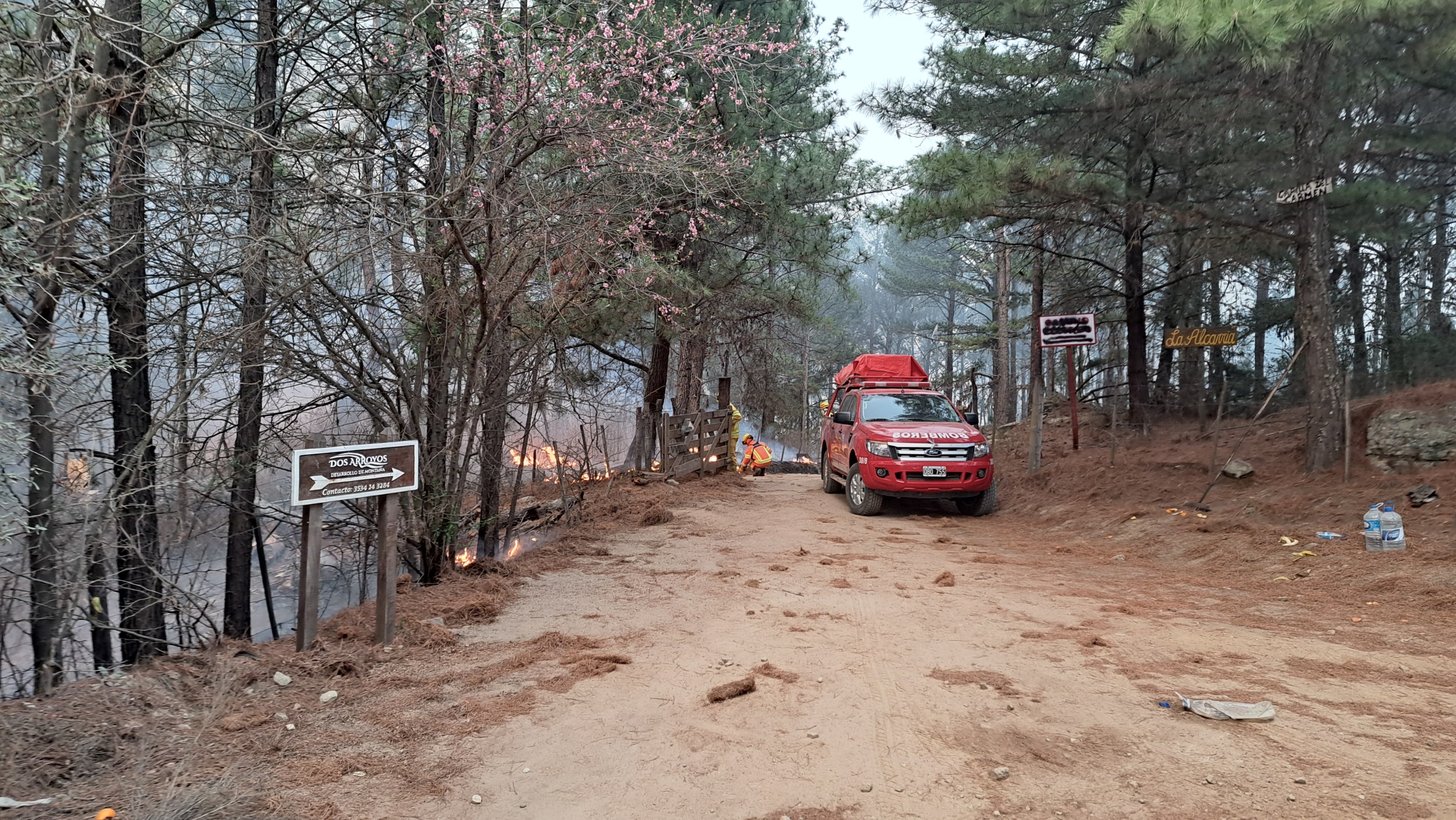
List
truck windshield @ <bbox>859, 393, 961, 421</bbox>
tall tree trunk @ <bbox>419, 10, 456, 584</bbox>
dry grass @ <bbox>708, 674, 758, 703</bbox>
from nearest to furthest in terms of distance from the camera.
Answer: dry grass @ <bbox>708, 674, 758, 703</bbox> → tall tree trunk @ <bbox>419, 10, 456, 584</bbox> → truck windshield @ <bbox>859, 393, 961, 421</bbox>

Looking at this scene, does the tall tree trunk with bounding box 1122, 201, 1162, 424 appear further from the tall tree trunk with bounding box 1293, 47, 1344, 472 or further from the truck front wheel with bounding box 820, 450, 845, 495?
the truck front wheel with bounding box 820, 450, 845, 495

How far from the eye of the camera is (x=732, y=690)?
4359 millimetres

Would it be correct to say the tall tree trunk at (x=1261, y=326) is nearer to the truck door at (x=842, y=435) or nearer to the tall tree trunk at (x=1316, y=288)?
the tall tree trunk at (x=1316, y=288)

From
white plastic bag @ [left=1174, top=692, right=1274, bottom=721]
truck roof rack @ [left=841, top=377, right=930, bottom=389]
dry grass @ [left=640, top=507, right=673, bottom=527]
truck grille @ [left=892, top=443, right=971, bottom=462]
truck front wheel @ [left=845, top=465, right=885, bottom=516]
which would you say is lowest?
white plastic bag @ [left=1174, top=692, right=1274, bottom=721]

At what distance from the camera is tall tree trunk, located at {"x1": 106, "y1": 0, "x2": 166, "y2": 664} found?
5199mm

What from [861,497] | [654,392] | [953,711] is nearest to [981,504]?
[861,497]

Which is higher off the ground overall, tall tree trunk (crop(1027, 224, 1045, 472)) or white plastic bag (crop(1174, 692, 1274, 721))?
tall tree trunk (crop(1027, 224, 1045, 472))

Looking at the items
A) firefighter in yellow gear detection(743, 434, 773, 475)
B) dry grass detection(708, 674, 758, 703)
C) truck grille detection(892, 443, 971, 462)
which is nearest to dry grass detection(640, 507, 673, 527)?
truck grille detection(892, 443, 971, 462)

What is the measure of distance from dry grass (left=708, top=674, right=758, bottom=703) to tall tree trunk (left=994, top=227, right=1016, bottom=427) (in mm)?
21022

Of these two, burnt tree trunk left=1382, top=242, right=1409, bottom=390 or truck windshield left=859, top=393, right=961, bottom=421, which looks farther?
burnt tree trunk left=1382, top=242, right=1409, bottom=390

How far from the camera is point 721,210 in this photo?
1438cm

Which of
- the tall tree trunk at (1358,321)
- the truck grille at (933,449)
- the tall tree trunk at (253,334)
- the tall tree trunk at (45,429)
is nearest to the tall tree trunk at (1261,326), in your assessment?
the tall tree trunk at (1358,321)

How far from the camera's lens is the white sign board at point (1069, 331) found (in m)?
12.2

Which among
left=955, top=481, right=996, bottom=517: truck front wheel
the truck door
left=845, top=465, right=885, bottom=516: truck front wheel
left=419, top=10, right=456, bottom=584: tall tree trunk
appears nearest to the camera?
left=419, top=10, right=456, bottom=584: tall tree trunk
